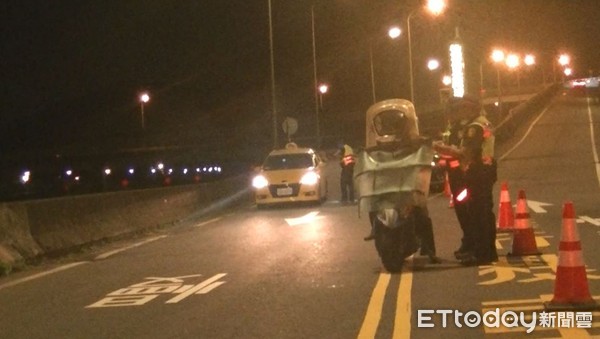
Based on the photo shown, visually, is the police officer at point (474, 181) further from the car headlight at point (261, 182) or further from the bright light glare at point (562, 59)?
the bright light glare at point (562, 59)

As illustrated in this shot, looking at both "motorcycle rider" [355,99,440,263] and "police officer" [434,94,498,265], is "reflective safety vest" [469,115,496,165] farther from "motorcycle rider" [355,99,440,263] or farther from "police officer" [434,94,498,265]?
"motorcycle rider" [355,99,440,263]

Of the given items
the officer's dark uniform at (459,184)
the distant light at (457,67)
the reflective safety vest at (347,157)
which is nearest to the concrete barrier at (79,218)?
the reflective safety vest at (347,157)

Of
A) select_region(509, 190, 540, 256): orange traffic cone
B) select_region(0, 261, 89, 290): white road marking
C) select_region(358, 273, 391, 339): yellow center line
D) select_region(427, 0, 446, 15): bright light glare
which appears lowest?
select_region(358, 273, 391, 339): yellow center line

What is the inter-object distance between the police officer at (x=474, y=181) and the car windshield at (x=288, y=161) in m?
15.9

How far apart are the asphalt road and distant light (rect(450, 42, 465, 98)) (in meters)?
35.6

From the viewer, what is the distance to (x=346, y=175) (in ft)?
92.0

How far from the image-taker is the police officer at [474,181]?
1295 centimetres

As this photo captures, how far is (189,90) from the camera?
93.6 metres

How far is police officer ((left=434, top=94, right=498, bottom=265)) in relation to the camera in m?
13.0

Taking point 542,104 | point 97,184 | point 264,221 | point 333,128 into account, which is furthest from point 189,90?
point 264,221

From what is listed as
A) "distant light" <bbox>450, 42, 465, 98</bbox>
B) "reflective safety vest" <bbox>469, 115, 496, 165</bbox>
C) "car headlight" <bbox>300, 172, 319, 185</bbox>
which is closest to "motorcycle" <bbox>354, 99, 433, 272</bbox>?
"reflective safety vest" <bbox>469, 115, 496, 165</bbox>

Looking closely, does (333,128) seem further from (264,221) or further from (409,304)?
(409,304)

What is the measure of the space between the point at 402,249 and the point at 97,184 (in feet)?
126

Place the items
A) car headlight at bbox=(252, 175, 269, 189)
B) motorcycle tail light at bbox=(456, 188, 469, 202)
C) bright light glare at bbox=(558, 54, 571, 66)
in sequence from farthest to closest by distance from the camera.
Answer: bright light glare at bbox=(558, 54, 571, 66) < car headlight at bbox=(252, 175, 269, 189) < motorcycle tail light at bbox=(456, 188, 469, 202)
